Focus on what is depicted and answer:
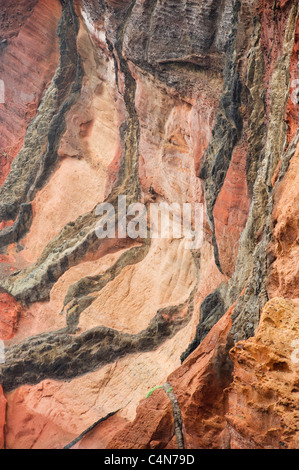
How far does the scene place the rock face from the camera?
7152 mm

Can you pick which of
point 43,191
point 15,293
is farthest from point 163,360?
point 43,191

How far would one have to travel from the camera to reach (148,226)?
16.3m

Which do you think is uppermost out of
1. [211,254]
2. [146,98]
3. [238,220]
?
[146,98]

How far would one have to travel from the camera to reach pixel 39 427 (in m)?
12.7

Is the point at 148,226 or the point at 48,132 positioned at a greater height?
the point at 48,132

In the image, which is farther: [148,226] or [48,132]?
[48,132]

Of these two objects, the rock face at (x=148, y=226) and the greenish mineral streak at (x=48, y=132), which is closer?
the rock face at (x=148, y=226)

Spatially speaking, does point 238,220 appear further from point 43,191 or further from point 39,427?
point 43,191

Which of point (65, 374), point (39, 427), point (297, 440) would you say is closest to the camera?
point (297, 440)

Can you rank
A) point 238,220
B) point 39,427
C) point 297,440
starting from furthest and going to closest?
point 39,427, point 238,220, point 297,440

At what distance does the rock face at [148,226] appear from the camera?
715 centimetres

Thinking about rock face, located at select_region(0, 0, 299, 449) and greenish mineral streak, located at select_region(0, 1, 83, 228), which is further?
greenish mineral streak, located at select_region(0, 1, 83, 228)

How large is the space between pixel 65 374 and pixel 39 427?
4.69 ft

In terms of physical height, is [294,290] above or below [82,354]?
above
